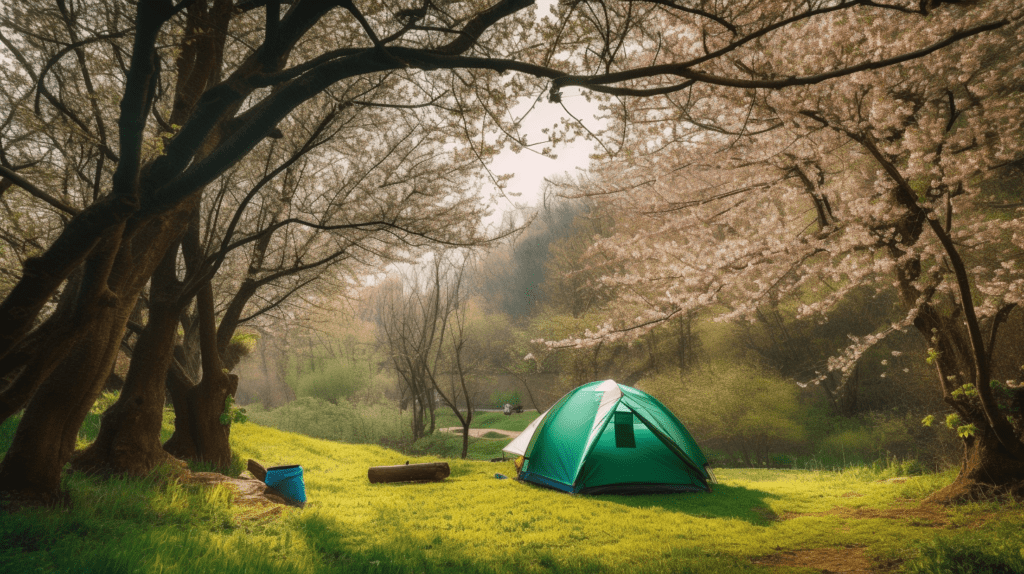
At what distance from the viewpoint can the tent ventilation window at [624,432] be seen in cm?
755

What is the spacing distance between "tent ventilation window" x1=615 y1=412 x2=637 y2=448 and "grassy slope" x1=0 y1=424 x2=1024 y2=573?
2.89 ft

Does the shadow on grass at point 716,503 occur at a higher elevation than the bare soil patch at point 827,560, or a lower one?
lower

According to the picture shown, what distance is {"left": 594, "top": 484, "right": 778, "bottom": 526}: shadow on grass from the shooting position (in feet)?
19.1

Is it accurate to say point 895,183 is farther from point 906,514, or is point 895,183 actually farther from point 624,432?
point 624,432

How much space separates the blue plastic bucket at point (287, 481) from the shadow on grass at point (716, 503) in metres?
4.25

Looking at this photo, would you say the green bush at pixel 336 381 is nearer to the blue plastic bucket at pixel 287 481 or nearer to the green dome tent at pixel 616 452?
the green dome tent at pixel 616 452

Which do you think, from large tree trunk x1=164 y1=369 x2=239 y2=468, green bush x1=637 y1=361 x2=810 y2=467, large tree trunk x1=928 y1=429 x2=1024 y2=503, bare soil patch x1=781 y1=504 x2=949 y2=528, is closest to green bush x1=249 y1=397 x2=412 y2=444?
green bush x1=637 y1=361 x2=810 y2=467

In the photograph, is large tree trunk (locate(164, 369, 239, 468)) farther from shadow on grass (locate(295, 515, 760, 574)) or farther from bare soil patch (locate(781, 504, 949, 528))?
bare soil patch (locate(781, 504, 949, 528))

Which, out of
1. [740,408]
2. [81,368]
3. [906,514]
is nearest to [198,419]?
[81,368]

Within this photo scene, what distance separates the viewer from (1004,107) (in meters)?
5.47

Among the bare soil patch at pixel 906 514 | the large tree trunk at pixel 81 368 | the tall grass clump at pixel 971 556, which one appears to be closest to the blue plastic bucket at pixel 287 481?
the large tree trunk at pixel 81 368

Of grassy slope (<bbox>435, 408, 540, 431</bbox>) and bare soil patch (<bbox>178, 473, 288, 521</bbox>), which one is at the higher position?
bare soil patch (<bbox>178, 473, 288, 521</bbox>)

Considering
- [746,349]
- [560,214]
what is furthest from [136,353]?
[560,214]

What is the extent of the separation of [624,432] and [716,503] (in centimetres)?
167
